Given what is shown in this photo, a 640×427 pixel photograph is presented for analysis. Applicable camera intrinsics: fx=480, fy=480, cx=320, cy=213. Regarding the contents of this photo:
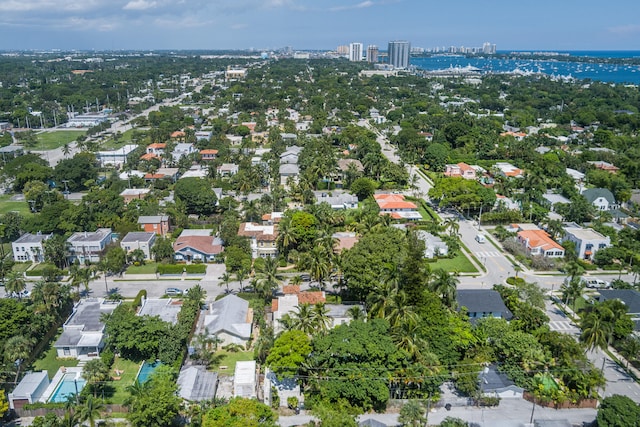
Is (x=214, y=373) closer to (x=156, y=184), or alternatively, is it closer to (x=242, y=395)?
(x=242, y=395)

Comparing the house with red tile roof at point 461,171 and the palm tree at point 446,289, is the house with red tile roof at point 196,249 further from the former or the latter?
the house with red tile roof at point 461,171

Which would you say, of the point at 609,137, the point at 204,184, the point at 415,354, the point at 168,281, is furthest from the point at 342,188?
the point at 609,137

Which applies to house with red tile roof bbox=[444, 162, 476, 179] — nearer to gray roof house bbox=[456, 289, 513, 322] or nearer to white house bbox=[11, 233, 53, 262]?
gray roof house bbox=[456, 289, 513, 322]

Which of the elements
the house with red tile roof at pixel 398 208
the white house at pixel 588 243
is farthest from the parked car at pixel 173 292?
the white house at pixel 588 243

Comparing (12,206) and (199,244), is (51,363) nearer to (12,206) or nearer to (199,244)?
(199,244)

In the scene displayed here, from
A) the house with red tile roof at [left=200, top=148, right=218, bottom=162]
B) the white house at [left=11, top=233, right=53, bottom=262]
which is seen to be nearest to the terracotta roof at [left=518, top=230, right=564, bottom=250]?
the white house at [left=11, top=233, right=53, bottom=262]

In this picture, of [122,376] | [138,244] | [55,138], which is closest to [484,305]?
[122,376]
